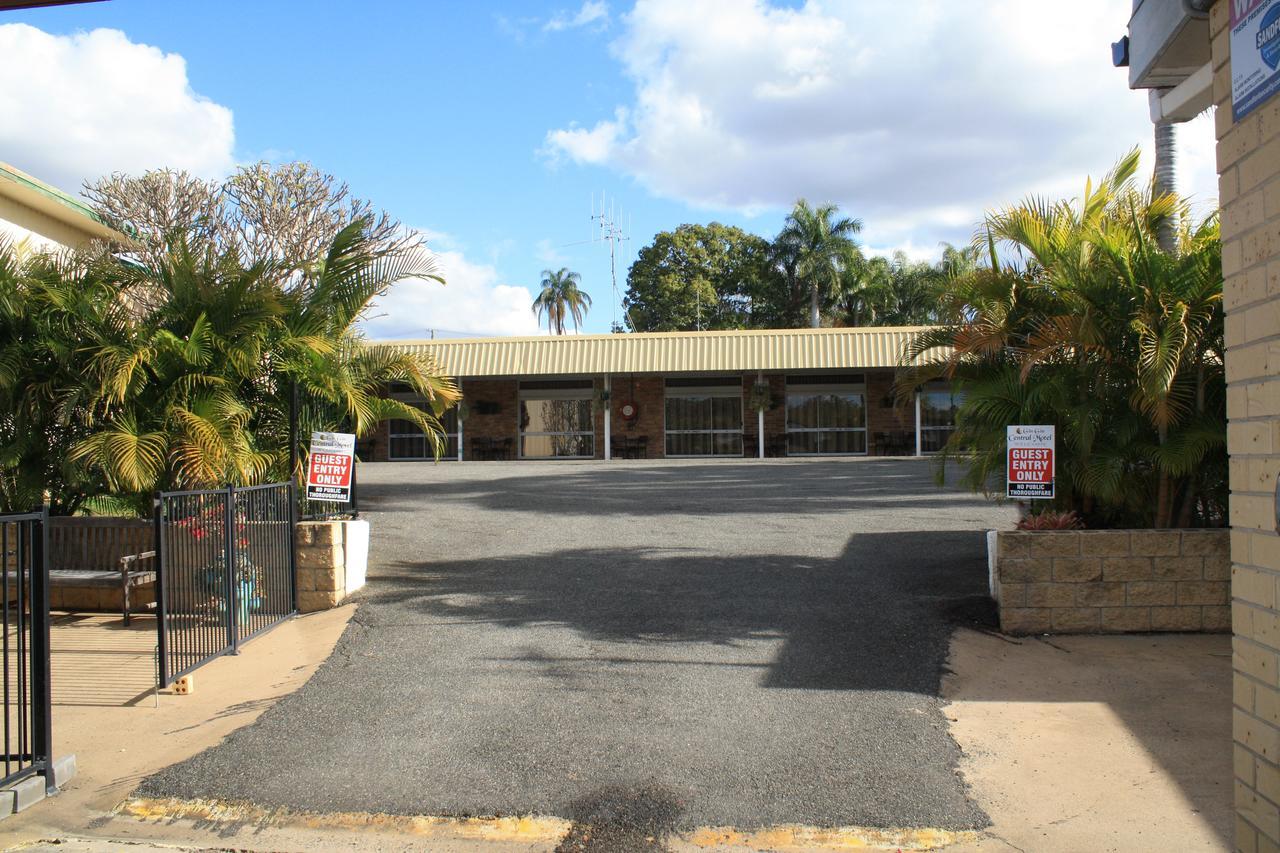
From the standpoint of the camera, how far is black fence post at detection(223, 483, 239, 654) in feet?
25.1

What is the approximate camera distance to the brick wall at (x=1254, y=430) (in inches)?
117

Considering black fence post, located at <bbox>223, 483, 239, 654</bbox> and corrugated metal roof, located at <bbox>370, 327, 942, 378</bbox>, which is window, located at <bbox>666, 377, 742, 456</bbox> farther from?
black fence post, located at <bbox>223, 483, 239, 654</bbox>

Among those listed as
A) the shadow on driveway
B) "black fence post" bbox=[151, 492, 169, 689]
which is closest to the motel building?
the shadow on driveway

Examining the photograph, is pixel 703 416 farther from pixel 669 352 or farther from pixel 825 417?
pixel 825 417

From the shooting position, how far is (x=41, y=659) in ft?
17.7

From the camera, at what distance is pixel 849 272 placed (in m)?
40.8

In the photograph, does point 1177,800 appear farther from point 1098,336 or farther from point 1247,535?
point 1098,336

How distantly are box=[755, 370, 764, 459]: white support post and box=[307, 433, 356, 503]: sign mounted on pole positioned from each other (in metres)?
19.3

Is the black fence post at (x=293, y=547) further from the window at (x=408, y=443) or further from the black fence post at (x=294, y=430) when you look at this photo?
the window at (x=408, y=443)

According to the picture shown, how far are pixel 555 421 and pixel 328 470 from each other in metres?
20.8

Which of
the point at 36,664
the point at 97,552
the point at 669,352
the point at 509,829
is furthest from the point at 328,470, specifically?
the point at 669,352

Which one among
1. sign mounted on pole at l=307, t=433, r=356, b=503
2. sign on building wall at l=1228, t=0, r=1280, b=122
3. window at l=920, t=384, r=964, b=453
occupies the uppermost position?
sign on building wall at l=1228, t=0, r=1280, b=122

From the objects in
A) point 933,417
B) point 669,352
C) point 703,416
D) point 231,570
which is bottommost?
point 231,570

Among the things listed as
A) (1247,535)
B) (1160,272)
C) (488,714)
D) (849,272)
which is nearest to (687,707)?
(488,714)
